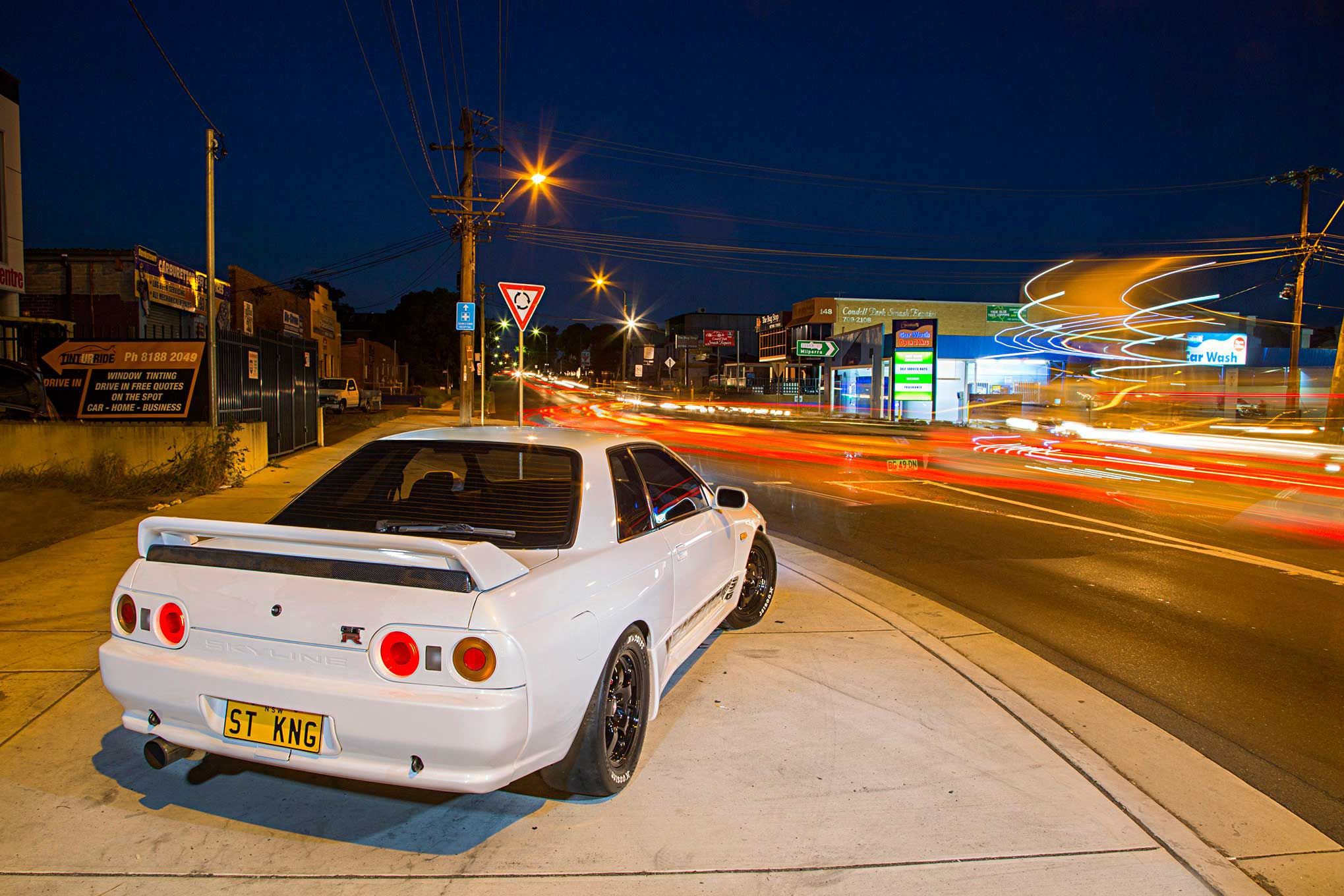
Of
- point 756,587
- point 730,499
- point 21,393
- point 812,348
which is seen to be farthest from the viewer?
point 812,348

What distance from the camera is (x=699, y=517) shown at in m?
4.98

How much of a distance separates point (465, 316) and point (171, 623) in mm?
18312

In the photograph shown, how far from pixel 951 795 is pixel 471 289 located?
69.7 ft

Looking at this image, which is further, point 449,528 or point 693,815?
point 449,528

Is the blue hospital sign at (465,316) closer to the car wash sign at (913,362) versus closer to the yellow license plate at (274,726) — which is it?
the yellow license plate at (274,726)

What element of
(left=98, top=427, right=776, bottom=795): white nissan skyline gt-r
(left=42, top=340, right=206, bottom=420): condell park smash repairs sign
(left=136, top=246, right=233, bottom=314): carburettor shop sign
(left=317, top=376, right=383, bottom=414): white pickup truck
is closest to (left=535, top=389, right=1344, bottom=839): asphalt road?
(left=98, top=427, right=776, bottom=795): white nissan skyline gt-r

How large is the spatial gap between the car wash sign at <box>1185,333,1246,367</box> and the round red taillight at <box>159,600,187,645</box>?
53.6 meters

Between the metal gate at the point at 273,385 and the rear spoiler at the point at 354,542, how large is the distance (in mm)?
11753

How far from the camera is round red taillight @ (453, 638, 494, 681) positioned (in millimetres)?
2863

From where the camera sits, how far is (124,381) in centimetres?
1390

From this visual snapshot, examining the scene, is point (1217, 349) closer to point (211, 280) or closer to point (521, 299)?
point (521, 299)

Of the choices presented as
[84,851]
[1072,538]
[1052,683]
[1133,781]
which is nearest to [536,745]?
[84,851]

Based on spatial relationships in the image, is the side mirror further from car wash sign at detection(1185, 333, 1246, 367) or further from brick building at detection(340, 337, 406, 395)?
brick building at detection(340, 337, 406, 395)

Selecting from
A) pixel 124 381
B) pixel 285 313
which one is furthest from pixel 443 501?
pixel 285 313
